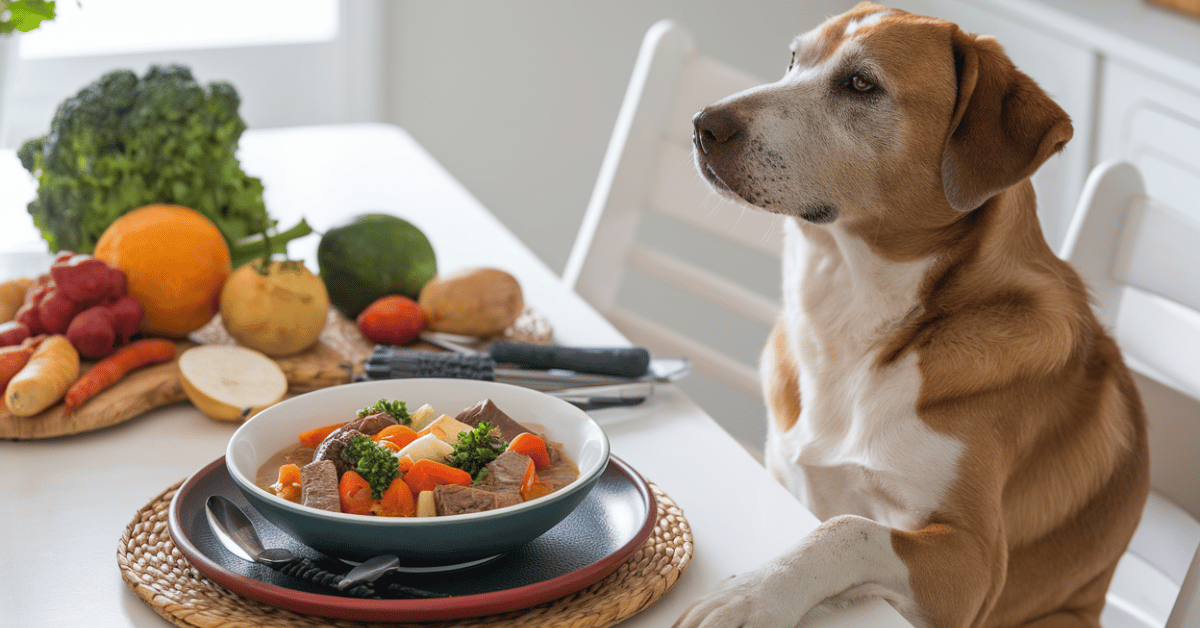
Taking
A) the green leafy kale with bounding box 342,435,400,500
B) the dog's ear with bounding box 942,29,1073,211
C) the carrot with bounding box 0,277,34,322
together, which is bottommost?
the carrot with bounding box 0,277,34,322

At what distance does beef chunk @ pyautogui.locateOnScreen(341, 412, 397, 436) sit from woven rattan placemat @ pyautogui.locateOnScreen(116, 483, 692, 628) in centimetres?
18

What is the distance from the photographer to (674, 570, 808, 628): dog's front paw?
84cm

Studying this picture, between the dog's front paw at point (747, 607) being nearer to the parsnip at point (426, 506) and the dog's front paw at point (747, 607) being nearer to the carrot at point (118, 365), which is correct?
the parsnip at point (426, 506)

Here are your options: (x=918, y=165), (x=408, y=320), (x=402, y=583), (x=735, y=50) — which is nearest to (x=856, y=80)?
(x=918, y=165)

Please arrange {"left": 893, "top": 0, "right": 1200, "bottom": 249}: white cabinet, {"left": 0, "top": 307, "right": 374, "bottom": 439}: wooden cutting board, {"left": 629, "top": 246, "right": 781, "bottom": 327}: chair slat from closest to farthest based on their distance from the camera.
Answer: {"left": 0, "top": 307, "right": 374, "bottom": 439}: wooden cutting board < {"left": 629, "top": 246, "right": 781, "bottom": 327}: chair slat < {"left": 893, "top": 0, "right": 1200, "bottom": 249}: white cabinet

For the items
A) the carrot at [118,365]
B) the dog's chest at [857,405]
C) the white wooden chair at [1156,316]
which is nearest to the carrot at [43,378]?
the carrot at [118,365]

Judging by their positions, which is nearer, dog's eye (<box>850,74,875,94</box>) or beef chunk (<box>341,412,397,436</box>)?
beef chunk (<box>341,412,397,436</box>)

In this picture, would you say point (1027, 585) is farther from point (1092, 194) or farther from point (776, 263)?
point (776, 263)

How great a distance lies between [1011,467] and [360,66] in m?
2.67

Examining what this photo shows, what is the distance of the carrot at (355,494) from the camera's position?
2.71 ft

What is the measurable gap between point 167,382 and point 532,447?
20.8 inches

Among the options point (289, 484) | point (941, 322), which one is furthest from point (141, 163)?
point (941, 322)

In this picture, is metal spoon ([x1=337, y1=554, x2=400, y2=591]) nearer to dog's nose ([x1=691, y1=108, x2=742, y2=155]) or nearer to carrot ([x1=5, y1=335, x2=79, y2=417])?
carrot ([x1=5, y1=335, x2=79, y2=417])

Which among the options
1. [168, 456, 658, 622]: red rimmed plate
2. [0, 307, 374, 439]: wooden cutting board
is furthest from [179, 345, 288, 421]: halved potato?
[168, 456, 658, 622]: red rimmed plate
